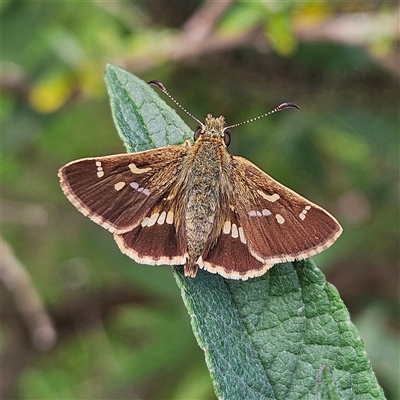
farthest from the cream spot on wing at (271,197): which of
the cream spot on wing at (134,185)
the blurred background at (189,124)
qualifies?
the blurred background at (189,124)

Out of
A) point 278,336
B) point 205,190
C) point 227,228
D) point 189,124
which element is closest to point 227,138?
point 205,190

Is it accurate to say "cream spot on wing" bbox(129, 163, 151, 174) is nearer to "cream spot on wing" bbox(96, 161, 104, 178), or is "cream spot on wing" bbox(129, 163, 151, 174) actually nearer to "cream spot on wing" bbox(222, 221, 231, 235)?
"cream spot on wing" bbox(96, 161, 104, 178)

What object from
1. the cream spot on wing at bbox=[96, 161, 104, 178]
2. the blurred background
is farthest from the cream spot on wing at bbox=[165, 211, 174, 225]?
the blurred background

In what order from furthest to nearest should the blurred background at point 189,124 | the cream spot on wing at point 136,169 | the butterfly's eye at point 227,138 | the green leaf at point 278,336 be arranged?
the blurred background at point 189,124 < the butterfly's eye at point 227,138 < the cream spot on wing at point 136,169 < the green leaf at point 278,336

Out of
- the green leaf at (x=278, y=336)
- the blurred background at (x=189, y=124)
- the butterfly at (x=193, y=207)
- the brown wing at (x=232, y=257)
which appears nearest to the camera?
the green leaf at (x=278, y=336)

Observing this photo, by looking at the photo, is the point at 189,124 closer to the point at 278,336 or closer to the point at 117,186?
the point at 117,186

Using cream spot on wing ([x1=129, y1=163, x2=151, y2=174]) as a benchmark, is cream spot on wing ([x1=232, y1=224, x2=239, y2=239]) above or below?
below

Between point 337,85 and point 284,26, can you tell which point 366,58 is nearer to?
point 337,85

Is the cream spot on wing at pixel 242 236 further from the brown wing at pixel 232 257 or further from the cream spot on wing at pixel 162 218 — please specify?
the cream spot on wing at pixel 162 218
